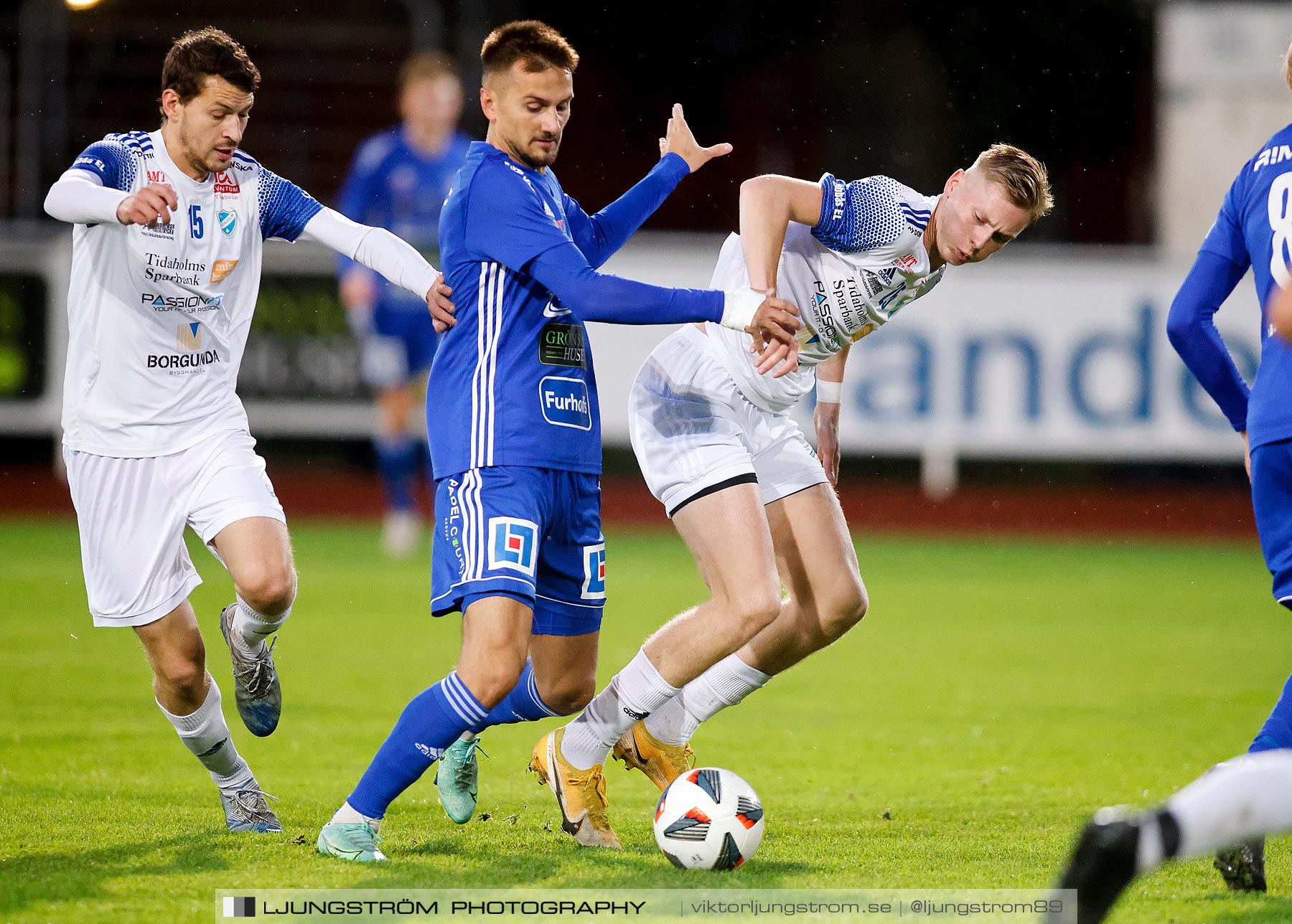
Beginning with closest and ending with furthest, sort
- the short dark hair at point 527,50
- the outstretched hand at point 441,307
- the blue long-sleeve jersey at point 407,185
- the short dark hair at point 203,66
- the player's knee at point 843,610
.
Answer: the short dark hair at point 527,50 → the outstretched hand at point 441,307 → the short dark hair at point 203,66 → the player's knee at point 843,610 → the blue long-sleeve jersey at point 407,185

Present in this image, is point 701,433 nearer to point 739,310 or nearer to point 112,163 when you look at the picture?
point 739,310

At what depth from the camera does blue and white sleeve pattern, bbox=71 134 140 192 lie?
13.2 feet

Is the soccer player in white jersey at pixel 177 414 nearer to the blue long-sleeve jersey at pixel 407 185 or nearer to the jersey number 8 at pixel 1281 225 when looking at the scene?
the jersey number 8 at pixel 1281 225

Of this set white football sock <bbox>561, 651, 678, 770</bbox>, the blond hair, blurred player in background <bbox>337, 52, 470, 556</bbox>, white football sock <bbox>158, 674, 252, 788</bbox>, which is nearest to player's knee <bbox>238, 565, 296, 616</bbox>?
white football sock <bbox>158, 674, 252, 788</bbox>

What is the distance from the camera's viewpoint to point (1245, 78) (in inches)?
593

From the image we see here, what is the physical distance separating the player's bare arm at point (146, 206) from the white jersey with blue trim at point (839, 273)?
1620mm

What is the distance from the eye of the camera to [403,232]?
35.3 ft

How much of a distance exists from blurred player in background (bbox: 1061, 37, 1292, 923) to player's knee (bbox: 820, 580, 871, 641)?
3.79ft

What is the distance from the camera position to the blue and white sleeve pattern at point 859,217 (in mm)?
4180

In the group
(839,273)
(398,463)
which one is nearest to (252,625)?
(839,273)

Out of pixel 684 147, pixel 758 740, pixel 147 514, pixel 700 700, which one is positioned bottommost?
pixel 758 740

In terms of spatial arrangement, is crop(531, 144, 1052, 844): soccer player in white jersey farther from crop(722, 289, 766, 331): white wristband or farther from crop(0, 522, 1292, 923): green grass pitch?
crop(0, 522, 1292, 923): green grass pitch

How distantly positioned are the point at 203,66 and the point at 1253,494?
2972 mm

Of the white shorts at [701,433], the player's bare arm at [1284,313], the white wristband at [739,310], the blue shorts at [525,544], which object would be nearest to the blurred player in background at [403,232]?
the white shorts at [701,433]
